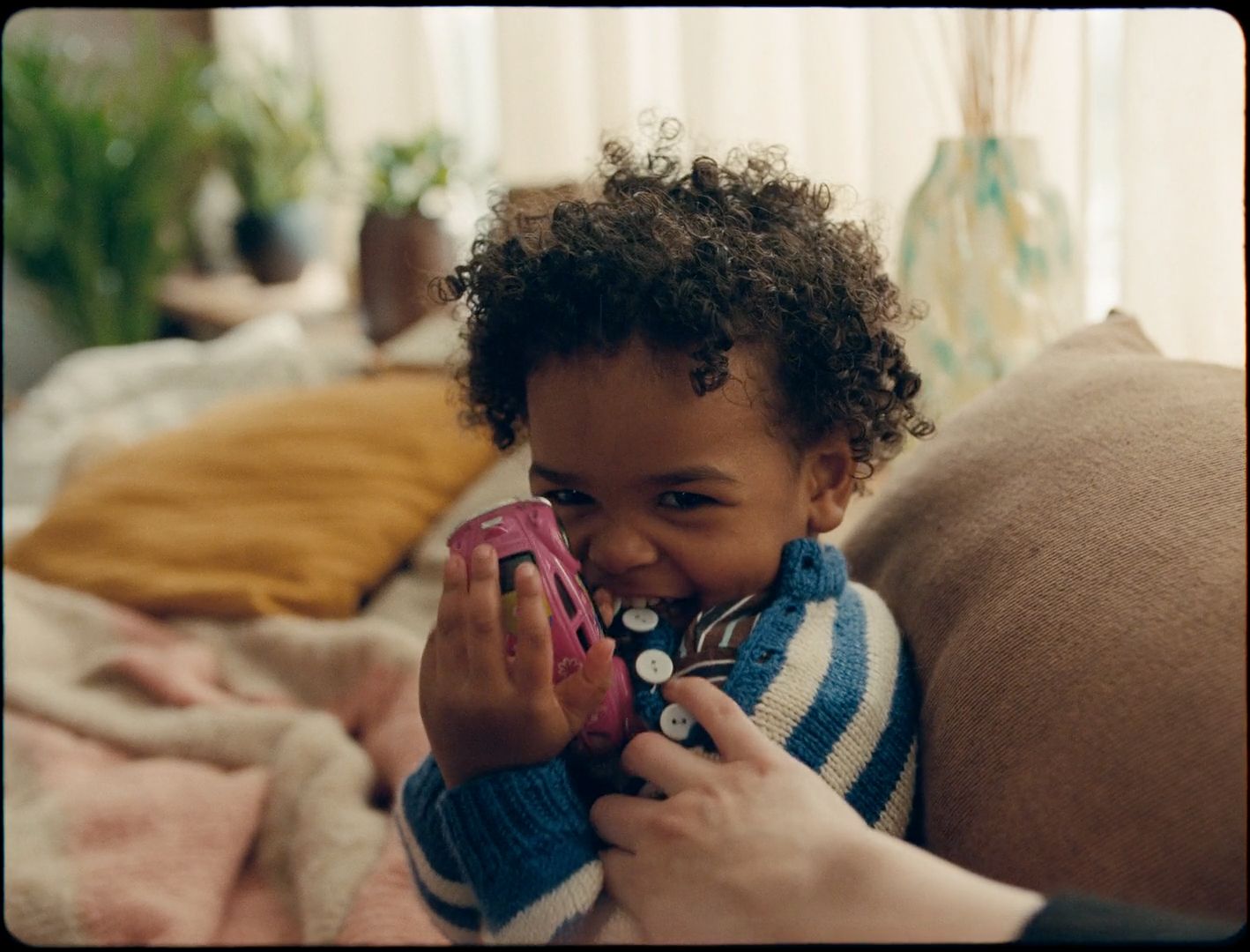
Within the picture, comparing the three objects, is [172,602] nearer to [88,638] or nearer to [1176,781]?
[88,638]

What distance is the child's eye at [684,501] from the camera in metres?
0.75

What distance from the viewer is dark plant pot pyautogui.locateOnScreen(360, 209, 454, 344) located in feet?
9.70

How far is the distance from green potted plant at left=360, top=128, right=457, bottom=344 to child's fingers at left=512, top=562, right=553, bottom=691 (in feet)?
7.73

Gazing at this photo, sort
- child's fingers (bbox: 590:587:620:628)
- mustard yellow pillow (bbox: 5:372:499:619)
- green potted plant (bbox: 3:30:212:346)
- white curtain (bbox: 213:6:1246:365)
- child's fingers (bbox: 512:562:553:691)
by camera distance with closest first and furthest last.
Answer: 1. child's fingers (bbox: 512:562:553:691)
2. child's fingers (bbox: 590:587:620:628)
3. white curtain (bbox: 213:6:1246:365)
4. mustard yellow pillow (bbox: 5:372:499:619)
5. green potted plant (bbox: 3:30:212:346)

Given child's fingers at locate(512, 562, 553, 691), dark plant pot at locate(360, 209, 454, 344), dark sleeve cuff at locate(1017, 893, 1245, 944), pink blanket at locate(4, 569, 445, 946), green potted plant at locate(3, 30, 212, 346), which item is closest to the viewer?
dark sleeve cuff at locate(1017, 893, 1245, 944)

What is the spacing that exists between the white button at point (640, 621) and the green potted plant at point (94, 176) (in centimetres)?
339

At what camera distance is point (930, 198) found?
1488 millimetres

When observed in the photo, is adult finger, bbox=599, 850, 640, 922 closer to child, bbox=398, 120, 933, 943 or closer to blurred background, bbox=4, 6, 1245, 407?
child, bbox=398, 120, 933, 943

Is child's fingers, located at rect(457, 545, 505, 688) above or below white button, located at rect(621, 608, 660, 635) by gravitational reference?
above

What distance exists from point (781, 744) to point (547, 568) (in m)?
0.18

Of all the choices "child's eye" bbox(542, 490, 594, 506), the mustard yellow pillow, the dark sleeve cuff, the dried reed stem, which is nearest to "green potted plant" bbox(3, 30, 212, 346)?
the mustard yellow pillow

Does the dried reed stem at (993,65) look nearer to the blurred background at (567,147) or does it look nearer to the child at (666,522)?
the blurred background at (567,147)

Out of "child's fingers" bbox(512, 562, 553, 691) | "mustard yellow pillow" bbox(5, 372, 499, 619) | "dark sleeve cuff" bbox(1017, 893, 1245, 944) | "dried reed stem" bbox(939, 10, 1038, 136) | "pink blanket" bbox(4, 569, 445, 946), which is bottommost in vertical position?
"pink blanket" bbox(4, 569, 445, 946)

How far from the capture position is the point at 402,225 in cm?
296
